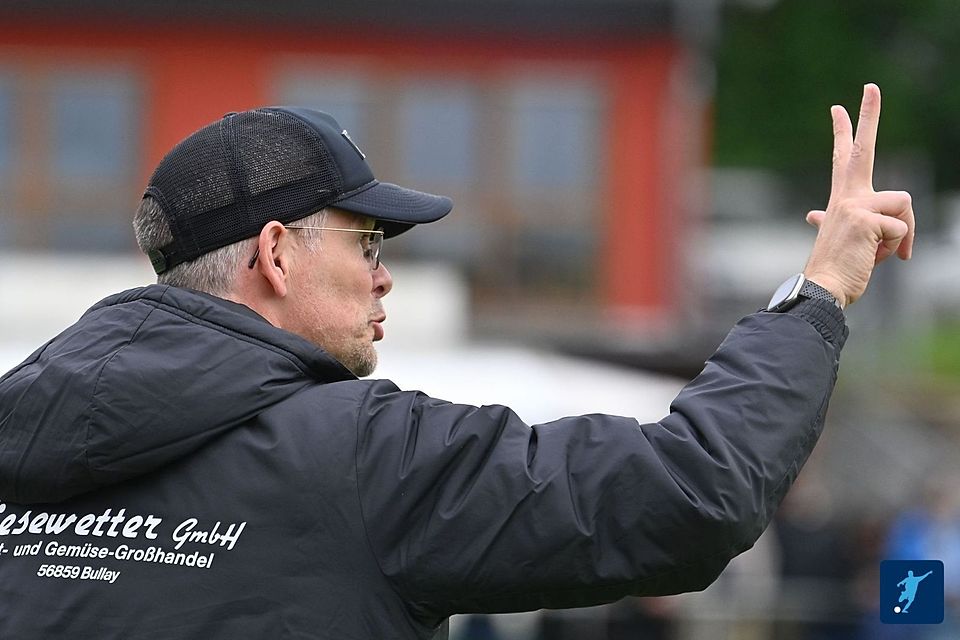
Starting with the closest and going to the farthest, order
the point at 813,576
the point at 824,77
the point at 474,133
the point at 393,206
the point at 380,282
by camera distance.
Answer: the point at 393,206
the point at 380,282
the point at 813,576
the point at 474,133
the point at 824,77

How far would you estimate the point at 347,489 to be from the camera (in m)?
2.08

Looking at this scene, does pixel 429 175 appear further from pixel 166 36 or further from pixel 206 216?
pixel 206 216

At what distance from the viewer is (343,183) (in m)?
2.38

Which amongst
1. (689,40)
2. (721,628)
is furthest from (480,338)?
(721,628)

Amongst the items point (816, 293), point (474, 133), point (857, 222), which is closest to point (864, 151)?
point (857, 222)

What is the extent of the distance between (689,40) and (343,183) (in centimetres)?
1393

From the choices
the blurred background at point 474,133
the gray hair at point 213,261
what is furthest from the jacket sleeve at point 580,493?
the blurred background at point 474,133

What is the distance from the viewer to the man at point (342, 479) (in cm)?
205

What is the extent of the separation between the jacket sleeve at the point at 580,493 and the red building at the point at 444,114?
13.5 metres

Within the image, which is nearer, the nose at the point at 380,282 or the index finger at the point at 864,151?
the index finger at the point at 864,151

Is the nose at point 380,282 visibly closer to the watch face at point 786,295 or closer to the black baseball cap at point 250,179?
the black baseball cap at point 250,179

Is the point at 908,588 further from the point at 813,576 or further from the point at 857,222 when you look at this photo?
the point at 813,576

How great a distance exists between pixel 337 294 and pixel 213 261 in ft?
0.73

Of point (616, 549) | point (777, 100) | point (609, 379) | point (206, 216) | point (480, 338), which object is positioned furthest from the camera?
point (777, 100)
